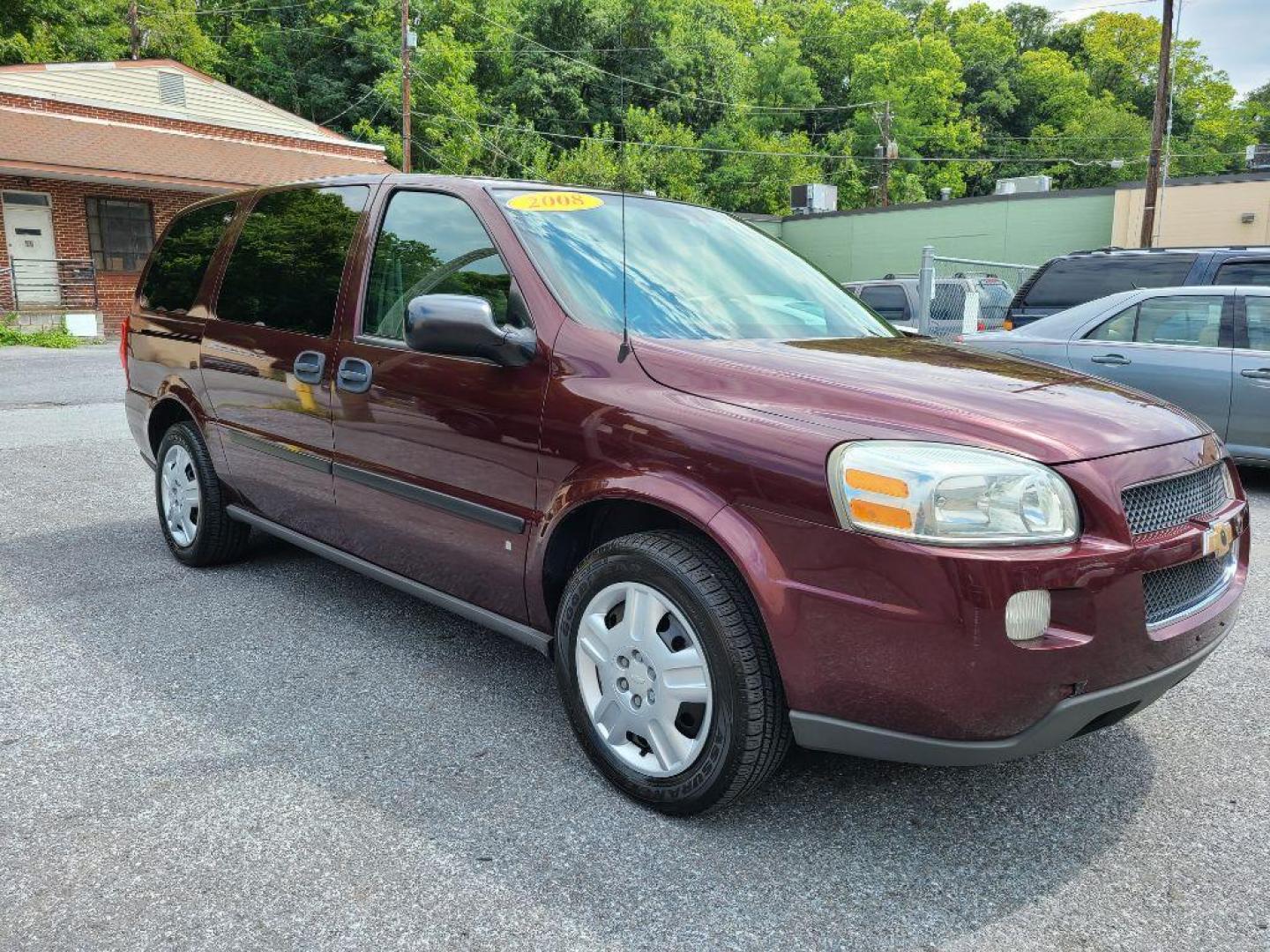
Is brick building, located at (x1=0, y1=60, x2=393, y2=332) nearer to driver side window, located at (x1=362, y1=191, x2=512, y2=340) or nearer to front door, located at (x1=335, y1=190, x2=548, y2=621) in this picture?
driver side window, located at (x1=362, y1=191, x2=512, y2=340)

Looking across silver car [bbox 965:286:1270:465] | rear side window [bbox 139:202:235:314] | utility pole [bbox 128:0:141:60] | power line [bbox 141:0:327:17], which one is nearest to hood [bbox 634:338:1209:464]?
rear side window [bbox 139:202:235:314]

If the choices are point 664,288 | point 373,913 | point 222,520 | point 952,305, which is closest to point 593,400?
point 664,288

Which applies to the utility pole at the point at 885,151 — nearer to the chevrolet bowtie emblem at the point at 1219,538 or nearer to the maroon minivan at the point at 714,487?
Answer: the maroon minivan at the point at 714,487

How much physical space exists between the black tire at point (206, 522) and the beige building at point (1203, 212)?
92.6ft

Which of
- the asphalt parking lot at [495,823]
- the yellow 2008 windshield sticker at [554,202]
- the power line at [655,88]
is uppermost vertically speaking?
the power line at [655,88]

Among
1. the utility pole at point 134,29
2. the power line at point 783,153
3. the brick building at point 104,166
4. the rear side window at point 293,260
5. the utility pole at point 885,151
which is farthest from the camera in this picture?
the utility pole at point 885,151

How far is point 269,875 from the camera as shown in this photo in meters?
2.38

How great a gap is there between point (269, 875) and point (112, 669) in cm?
164

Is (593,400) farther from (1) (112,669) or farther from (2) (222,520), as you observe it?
(2) (222,520)

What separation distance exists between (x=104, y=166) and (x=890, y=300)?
19.4 m

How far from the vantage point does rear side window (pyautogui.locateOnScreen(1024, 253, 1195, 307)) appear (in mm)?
8922

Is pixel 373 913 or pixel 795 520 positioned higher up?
pixel 795 520

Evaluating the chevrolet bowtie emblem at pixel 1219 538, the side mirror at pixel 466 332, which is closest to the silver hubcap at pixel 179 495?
the side mirror at pixel 466 332

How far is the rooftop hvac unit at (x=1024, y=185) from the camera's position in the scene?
34281 mm
